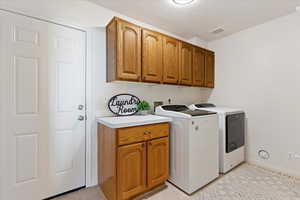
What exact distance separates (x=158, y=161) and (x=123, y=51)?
4.55ft

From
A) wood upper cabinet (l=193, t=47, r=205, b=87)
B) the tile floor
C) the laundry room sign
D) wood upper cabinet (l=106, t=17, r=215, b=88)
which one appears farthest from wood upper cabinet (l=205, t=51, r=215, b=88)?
the tile floor

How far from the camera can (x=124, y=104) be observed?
2.21m

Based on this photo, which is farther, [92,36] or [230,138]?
[230,138]

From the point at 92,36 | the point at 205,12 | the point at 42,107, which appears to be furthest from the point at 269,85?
the point at 42,107

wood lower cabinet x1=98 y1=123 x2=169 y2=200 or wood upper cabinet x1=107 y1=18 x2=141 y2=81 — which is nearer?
wood lower cabinet x1=98 y1=123 x2=169 y2=200

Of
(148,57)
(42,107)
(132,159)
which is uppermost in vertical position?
(148,57)

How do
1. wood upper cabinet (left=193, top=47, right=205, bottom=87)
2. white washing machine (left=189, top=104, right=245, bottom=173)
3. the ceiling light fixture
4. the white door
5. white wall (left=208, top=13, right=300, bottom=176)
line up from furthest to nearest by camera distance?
→ wood upper cabinet (left=193, top=47, right=205, bottom=87), white washing machine (left=189, top=104, right=245, bottom=173), white wall (left=208, top=13, right=300, bottom=176), the ceiling light fixture, the white door

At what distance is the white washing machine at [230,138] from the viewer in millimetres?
2299

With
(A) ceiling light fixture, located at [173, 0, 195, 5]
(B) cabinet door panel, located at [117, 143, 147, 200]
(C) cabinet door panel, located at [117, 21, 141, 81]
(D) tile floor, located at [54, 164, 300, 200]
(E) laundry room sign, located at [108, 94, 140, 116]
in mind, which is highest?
(A) ceiling light fixture, located at [173, 0, 195, 5]

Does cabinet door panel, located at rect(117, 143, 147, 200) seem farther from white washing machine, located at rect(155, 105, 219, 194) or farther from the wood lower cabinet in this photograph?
white washing machine, located at rect(155, 105, 219, 194)

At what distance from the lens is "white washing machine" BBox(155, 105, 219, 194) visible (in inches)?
71.0

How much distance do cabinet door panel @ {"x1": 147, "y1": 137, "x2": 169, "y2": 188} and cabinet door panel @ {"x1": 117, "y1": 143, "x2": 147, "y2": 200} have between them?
0.27ft

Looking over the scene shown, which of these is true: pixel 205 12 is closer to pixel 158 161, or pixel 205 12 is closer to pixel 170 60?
pixel 170 60

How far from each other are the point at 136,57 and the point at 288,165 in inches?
105
